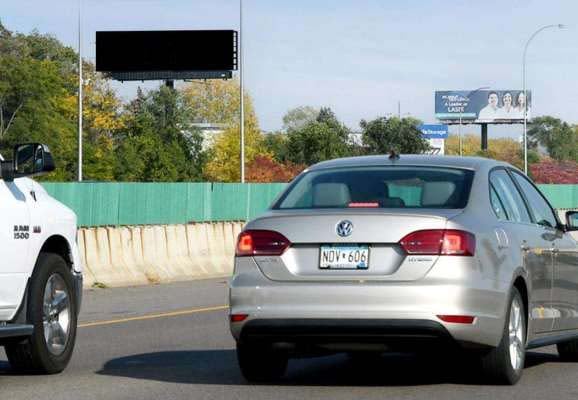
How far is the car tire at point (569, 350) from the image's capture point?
13242 millimetres

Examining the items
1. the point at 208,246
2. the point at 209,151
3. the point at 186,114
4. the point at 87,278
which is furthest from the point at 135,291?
the point at 186,114

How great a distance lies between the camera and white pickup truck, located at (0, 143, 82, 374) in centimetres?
1120

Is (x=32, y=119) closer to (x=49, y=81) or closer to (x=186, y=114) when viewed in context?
(x=49, y=81)

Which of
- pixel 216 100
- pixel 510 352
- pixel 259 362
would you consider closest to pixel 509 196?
pixel 510 352

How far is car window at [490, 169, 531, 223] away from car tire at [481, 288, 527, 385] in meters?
0.67

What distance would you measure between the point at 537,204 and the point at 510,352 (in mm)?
1981

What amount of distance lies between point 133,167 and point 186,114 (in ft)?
131

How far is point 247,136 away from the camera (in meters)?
140

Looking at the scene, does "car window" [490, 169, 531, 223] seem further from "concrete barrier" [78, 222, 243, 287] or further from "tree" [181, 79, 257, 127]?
"tree" [181, 79, 257, 127]

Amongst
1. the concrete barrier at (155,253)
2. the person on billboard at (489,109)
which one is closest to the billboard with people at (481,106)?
the person on billboard at (489,109)

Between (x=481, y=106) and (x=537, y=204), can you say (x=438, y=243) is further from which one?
(x=481, y=106)

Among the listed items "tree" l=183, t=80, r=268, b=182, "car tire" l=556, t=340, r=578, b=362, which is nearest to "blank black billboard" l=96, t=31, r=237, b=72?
"tree" l=183, t=80, r=268, b=182

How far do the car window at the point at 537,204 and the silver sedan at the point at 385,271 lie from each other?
95 centimetres

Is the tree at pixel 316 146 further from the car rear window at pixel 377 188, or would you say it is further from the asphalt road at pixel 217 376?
the car rear window at pixel 377 188
